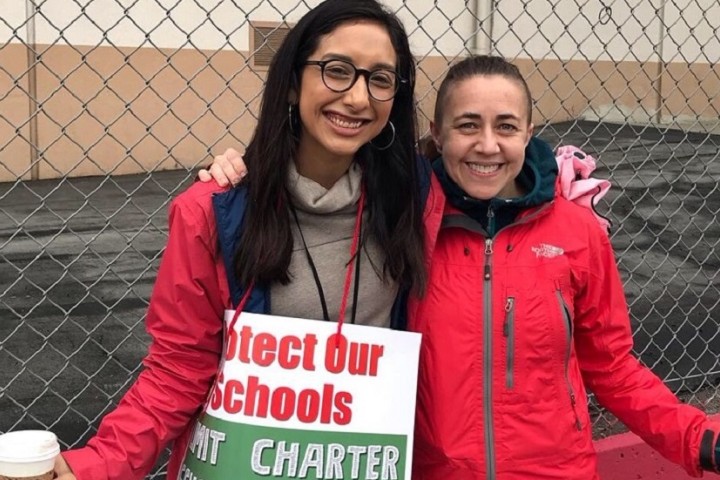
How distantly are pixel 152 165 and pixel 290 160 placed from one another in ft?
36.5

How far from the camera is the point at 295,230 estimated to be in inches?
80.8

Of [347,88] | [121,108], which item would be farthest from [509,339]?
[121,108]

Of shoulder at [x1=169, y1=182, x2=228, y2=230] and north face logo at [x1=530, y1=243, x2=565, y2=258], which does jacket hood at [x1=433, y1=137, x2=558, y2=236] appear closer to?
north face logo at [x1=530, y1=243, x2=565, y2=258]

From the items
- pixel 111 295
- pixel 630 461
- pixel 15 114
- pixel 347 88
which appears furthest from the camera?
pixel 15 114

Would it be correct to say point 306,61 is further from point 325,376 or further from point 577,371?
point 577,371

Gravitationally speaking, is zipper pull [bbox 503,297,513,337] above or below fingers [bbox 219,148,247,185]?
below

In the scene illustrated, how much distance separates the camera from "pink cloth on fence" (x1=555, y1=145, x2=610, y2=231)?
235cm

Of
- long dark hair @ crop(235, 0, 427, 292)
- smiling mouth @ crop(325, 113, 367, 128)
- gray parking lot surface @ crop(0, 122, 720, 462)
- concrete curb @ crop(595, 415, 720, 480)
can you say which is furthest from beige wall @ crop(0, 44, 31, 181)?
smiling mouth @ crop(325, 113, 367, 128)

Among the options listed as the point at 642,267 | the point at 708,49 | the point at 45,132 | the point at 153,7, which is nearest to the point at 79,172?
the point at 45,132

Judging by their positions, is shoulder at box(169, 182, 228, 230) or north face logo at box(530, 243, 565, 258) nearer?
shoulder at box(169, 182, 228, 230)

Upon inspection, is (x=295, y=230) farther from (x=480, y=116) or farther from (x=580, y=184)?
(x=580, y=184)

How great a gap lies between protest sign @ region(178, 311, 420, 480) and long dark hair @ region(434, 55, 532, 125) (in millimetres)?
602

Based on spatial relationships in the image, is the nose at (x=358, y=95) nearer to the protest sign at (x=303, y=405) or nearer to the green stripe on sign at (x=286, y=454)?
the protest sign at (x=303, y=405)

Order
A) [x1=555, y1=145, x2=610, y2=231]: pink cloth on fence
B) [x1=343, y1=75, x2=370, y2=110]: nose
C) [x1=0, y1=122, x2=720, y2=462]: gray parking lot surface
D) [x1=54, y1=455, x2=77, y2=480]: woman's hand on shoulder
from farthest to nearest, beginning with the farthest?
[x1=0, y1=122, x2=720, y2=462]: gray parking lot surface
[x1=555, y1=145, x2=610, y2=231]: pink cloth on fence
[x1=343, y1=75, x2=370, y2=110]: nose
[x1=54, y1=455, x2=77, y2=480]: woman's hand on shoulder
